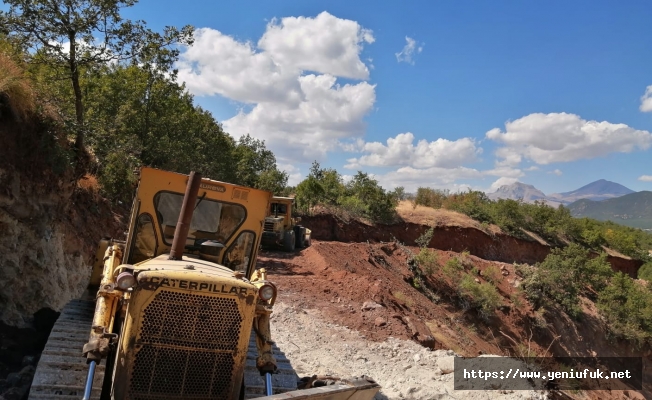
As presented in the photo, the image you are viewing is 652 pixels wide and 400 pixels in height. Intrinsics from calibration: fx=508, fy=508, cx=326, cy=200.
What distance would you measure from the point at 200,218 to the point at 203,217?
0.11 ft

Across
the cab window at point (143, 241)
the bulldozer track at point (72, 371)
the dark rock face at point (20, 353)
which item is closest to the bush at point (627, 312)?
the bulldozer track at point (72, 371)

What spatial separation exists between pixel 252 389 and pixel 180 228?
5.12 feet

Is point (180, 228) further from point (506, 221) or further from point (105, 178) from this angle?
point (506, 221)

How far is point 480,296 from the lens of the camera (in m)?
20.7

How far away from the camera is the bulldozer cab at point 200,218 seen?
5.30 metres

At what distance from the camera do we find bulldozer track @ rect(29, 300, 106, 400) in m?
4.10

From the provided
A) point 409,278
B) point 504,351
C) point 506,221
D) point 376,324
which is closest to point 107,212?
point 376,324

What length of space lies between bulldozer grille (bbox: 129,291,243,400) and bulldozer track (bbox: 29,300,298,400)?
1.71 feet

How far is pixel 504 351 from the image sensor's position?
18266 millimetres

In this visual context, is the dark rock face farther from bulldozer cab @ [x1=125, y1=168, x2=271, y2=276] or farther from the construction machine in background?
the construction machine in background

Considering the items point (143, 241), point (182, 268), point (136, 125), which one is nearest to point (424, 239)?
point (136, 125)

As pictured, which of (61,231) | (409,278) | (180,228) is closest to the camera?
(180,228)

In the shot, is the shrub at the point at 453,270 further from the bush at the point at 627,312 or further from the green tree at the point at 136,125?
the green tree at the point at 136,125

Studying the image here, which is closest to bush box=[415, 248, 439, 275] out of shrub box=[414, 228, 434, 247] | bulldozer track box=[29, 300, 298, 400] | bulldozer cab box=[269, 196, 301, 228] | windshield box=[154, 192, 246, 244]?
bulldozer cab box=[269, 196, 301, 228]
